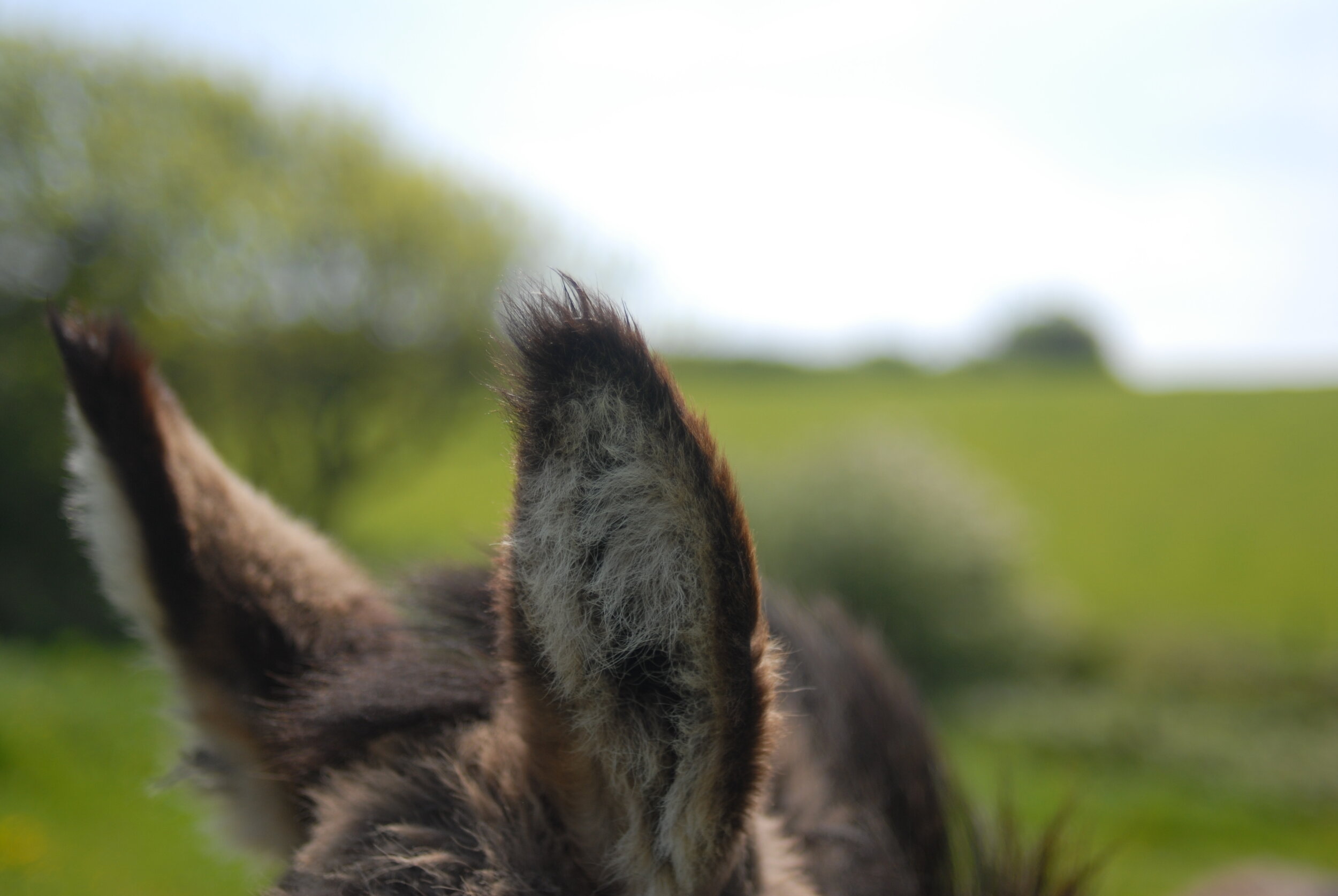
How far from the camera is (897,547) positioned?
14945mm

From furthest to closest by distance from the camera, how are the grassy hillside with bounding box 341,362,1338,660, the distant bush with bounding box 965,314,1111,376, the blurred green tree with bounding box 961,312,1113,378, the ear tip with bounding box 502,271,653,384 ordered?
the distant bush with bounding box 965,314,1111,376, the blurred green tree with bounding box 961,312,1113,378, the grassy hillside with bounding box 341,362,1338,660, the ear tip with bounding box 502,271,653,384

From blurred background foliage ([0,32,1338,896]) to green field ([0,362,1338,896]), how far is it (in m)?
0.08

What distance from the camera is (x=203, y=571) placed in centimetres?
144

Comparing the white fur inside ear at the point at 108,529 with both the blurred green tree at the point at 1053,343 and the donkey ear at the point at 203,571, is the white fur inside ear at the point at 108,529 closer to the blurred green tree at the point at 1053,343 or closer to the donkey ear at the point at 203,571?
the donkey ear at the point at 203,571

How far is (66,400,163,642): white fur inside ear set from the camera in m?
1.36

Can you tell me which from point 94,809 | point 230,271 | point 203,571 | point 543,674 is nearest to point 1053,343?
point 230,271

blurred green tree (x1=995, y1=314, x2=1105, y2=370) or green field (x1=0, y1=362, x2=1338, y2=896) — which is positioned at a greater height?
blurred green tree (x1=995, y1=314, x2=1105, y2=370)

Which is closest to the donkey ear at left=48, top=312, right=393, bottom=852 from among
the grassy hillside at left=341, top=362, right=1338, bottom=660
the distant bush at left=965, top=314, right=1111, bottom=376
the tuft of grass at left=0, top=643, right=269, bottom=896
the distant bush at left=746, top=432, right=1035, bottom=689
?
the tuft of grass at left=0, top=643, right=269, bottom=896

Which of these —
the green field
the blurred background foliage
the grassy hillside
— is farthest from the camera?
the grassy hillside

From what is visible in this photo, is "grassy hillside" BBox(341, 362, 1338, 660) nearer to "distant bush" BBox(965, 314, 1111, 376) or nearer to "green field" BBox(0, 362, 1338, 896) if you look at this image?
"green field" BBox(0, 362, 1338, 896)

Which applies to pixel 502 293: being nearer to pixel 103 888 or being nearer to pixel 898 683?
pixel 898 683

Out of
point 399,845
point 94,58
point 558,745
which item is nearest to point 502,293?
point 558,745

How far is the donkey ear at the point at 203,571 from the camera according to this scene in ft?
4.47

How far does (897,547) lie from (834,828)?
45.6 ft
